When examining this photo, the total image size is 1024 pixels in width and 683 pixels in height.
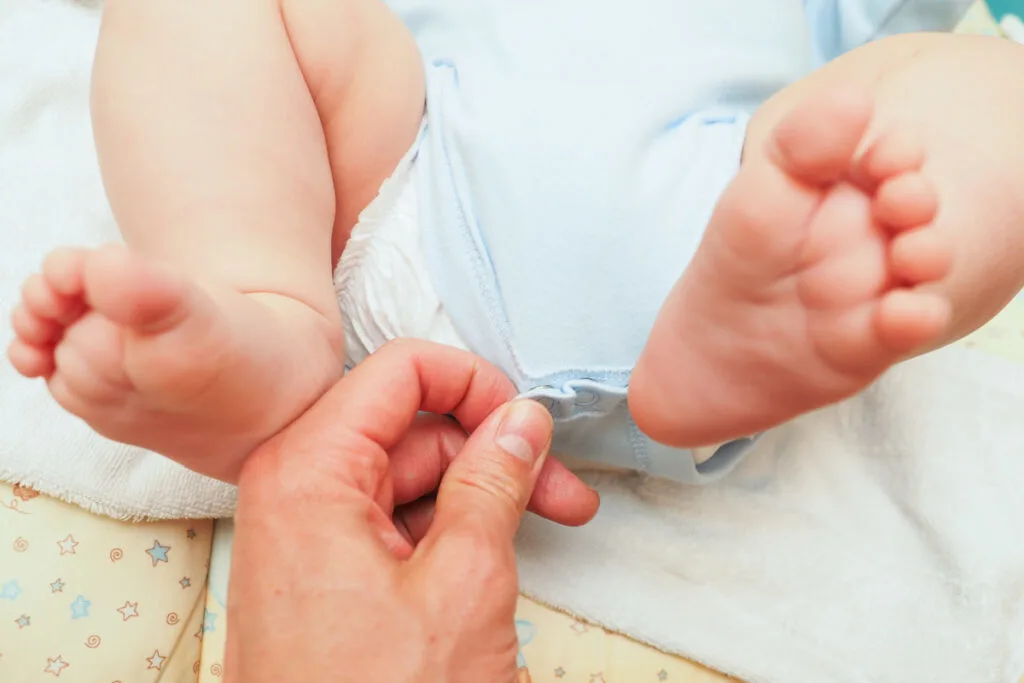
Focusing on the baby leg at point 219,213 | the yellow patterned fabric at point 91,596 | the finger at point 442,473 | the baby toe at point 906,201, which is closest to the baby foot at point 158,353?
the baby leg at point 219,213

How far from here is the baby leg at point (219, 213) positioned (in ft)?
1.44

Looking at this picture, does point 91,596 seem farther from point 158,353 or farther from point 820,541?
point 820,541

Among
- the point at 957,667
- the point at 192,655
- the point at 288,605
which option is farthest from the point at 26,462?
the point at 957,667

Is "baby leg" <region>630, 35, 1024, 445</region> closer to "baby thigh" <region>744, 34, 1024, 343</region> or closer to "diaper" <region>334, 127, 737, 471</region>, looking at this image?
"baby thigh" <region>744, 34, 1024, 343</region>

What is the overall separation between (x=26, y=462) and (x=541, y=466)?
18.1 inches

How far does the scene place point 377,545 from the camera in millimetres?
517

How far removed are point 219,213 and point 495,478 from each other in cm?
26

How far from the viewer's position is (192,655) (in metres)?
0.75

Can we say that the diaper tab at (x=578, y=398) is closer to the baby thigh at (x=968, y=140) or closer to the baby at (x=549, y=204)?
the baby at (x=549, y=204)

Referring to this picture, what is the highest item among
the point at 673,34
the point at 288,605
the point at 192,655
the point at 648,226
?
the point at 673,34

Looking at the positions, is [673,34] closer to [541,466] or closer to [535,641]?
[541,466]

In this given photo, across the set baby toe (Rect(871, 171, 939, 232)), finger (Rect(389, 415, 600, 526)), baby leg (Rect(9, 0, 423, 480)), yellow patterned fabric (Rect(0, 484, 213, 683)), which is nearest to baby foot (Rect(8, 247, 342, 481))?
baby leg (Rect(9, 0, 423, 480))

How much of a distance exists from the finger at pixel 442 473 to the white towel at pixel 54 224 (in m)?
0.20

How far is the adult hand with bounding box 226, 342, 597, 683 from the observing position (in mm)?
491
